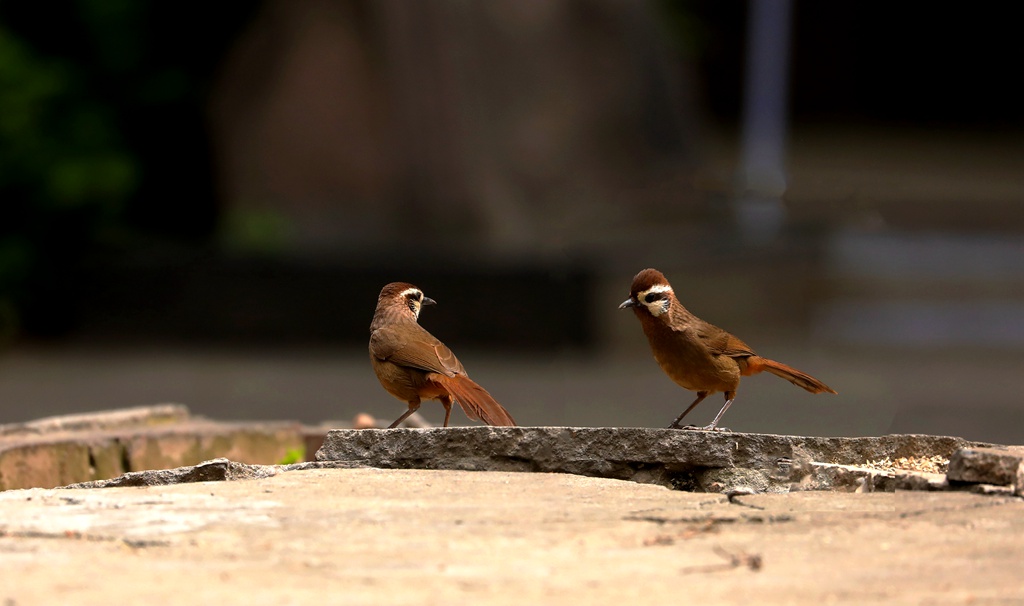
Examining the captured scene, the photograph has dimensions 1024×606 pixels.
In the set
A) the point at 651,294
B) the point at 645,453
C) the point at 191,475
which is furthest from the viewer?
the point at 651,294

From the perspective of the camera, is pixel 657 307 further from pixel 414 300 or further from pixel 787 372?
pixel 414 300

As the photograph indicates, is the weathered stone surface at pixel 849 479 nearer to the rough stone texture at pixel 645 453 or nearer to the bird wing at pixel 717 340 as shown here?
the rough stone texture at pixel 645 453

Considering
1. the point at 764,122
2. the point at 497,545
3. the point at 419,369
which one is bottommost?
the point at 497,545

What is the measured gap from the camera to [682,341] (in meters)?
5.12

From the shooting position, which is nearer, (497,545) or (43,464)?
(497,545)

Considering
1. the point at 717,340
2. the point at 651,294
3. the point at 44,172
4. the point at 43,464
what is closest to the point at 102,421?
the point at 43,464

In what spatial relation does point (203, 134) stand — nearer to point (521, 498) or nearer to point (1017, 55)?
point (521, 498)

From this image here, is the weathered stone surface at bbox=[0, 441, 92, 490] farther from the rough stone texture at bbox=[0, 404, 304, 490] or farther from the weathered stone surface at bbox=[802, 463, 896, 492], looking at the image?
the weathered stone surface at bbox=[802, 463, 896, 492]

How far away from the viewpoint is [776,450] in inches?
163

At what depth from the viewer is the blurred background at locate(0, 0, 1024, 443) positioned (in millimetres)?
12695

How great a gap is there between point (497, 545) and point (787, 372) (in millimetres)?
2328

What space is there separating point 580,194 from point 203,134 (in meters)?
4.16

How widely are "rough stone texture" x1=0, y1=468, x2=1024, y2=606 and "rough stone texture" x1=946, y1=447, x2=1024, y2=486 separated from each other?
7cm

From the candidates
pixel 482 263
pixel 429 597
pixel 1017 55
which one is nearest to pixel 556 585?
pixel 429 597
